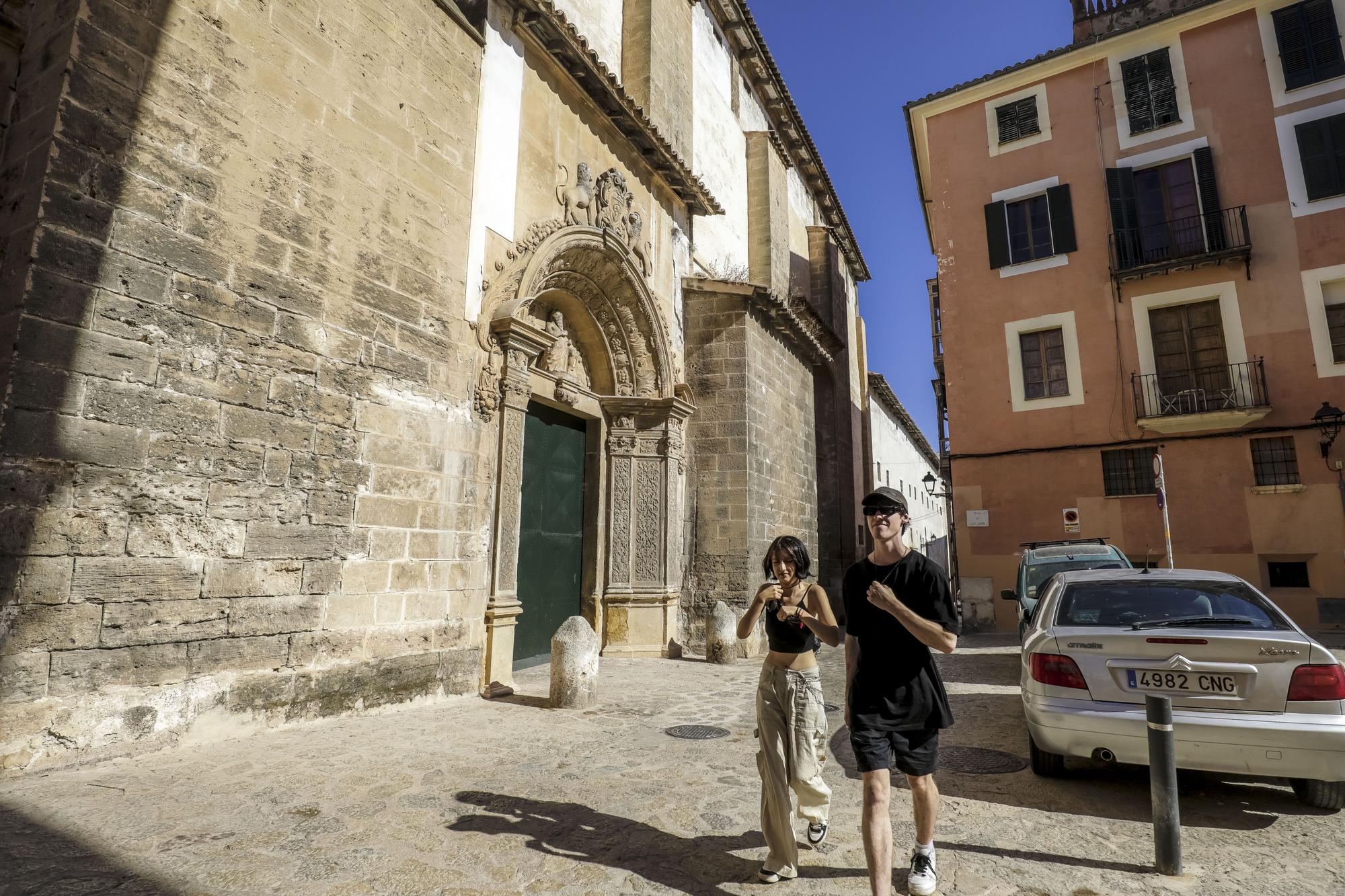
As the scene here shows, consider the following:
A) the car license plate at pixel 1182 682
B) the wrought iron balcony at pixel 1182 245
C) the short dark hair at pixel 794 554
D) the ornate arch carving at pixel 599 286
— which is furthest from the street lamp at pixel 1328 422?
the short dark hair at pixel 794 554

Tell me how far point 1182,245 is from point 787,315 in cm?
845

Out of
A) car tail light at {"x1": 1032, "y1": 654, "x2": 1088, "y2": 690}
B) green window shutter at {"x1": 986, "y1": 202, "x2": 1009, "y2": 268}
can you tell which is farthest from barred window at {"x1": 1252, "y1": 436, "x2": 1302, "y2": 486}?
car tail light at {"x1": 1032, "y1": 654, "x2": 1088, "y2": 690}

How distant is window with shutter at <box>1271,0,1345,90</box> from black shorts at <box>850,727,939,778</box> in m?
17.4

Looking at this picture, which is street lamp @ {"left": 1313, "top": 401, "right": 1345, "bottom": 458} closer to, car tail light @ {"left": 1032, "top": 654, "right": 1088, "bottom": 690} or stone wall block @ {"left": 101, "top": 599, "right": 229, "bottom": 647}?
car tail light @ {"left": 1032, "top": 654, "right": 1088, "bottom": 690}

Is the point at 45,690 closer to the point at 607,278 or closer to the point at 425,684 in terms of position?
the point at 425,684

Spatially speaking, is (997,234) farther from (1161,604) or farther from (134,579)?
(134,579)

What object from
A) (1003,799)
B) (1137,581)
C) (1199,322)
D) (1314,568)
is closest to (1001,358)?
(1199,322)

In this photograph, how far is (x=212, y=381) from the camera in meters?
4.69

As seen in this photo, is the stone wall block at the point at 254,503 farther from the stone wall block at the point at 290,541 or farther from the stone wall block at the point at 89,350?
the stone wall block at the point at 89,350

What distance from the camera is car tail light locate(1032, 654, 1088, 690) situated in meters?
3.91

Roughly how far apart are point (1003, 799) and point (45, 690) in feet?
16.9

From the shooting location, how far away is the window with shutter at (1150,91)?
14789mm

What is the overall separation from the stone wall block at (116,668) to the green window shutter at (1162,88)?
60.5 feet

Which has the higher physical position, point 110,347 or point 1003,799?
point 110,347
